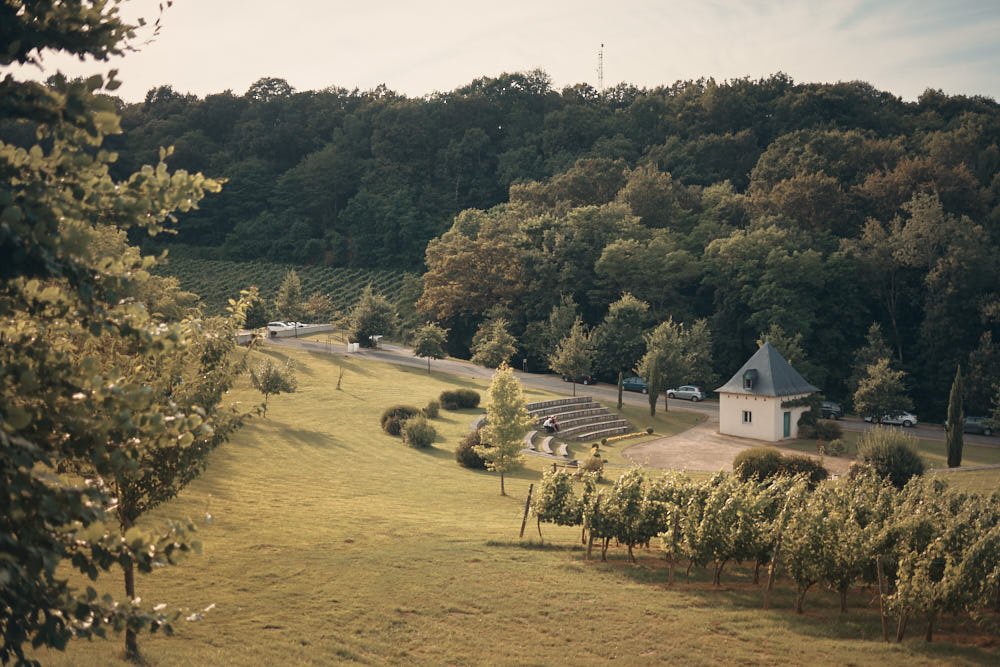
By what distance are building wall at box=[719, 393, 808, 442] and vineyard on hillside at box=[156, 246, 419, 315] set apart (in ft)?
123

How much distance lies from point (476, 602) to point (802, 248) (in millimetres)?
55510

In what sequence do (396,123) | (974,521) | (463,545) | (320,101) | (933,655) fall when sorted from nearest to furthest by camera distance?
(933,655) → (974,521) → (463,545) → (396,123) → (320,101)

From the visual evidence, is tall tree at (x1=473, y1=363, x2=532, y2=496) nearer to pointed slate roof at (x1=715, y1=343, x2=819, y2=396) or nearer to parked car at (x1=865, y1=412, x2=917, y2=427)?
pointed slate roof at (x1=715, y1=343, x2=819, y2=396)

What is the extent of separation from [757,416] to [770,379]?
2178 mm

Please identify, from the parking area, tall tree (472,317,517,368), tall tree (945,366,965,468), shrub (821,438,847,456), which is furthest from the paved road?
tall tree (945,366,965,468)

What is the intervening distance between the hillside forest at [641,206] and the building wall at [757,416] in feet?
27.4

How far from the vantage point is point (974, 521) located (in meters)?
18.8

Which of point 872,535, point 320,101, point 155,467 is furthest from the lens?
point 320,101

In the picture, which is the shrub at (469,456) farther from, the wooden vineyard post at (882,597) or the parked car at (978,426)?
the parked car at (978,426)

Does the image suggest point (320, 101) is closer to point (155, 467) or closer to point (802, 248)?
point (802, 248)

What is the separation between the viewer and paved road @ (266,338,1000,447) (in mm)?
52237

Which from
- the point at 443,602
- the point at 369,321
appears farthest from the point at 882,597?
the point at 369,321

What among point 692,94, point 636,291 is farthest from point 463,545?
point 692,94

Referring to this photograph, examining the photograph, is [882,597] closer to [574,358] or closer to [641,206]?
[574,358]
